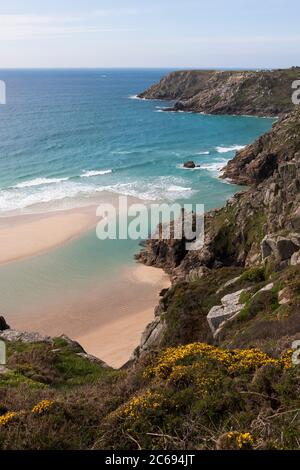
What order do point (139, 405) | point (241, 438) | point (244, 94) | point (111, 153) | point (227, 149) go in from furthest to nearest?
point (244, 94), point (227, 149), point (111, 153), point (139, 405), point (241, 438)

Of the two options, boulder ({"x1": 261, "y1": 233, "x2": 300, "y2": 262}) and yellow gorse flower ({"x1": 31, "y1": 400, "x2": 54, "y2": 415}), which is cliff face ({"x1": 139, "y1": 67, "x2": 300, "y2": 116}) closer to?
boulder ({"x1": 261, "y1": 233, "x2": 300, "y2": 262})

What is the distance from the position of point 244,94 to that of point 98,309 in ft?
391

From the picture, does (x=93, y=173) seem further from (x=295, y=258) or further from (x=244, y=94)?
(x=244, y=94)

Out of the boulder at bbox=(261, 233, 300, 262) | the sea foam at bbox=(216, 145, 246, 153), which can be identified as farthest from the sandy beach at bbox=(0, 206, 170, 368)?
the sea foam at bbox=(216, 145, 246, 153)

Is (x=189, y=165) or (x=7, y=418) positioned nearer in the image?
(x=7, y=418)

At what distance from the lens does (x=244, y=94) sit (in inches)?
5300

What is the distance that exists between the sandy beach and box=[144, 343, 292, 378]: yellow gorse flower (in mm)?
11651

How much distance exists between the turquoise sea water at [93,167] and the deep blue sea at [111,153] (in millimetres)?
138

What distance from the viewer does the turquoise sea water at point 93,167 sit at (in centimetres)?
3694

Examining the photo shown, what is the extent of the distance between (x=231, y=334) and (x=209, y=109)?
122 meters

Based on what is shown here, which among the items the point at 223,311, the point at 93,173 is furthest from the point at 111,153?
the point at 223,311

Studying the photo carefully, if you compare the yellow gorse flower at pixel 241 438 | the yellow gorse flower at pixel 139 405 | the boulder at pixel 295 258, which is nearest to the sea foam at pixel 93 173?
the boulder at pixel 295 258

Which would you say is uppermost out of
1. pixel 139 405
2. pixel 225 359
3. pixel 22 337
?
pixel 225 359
